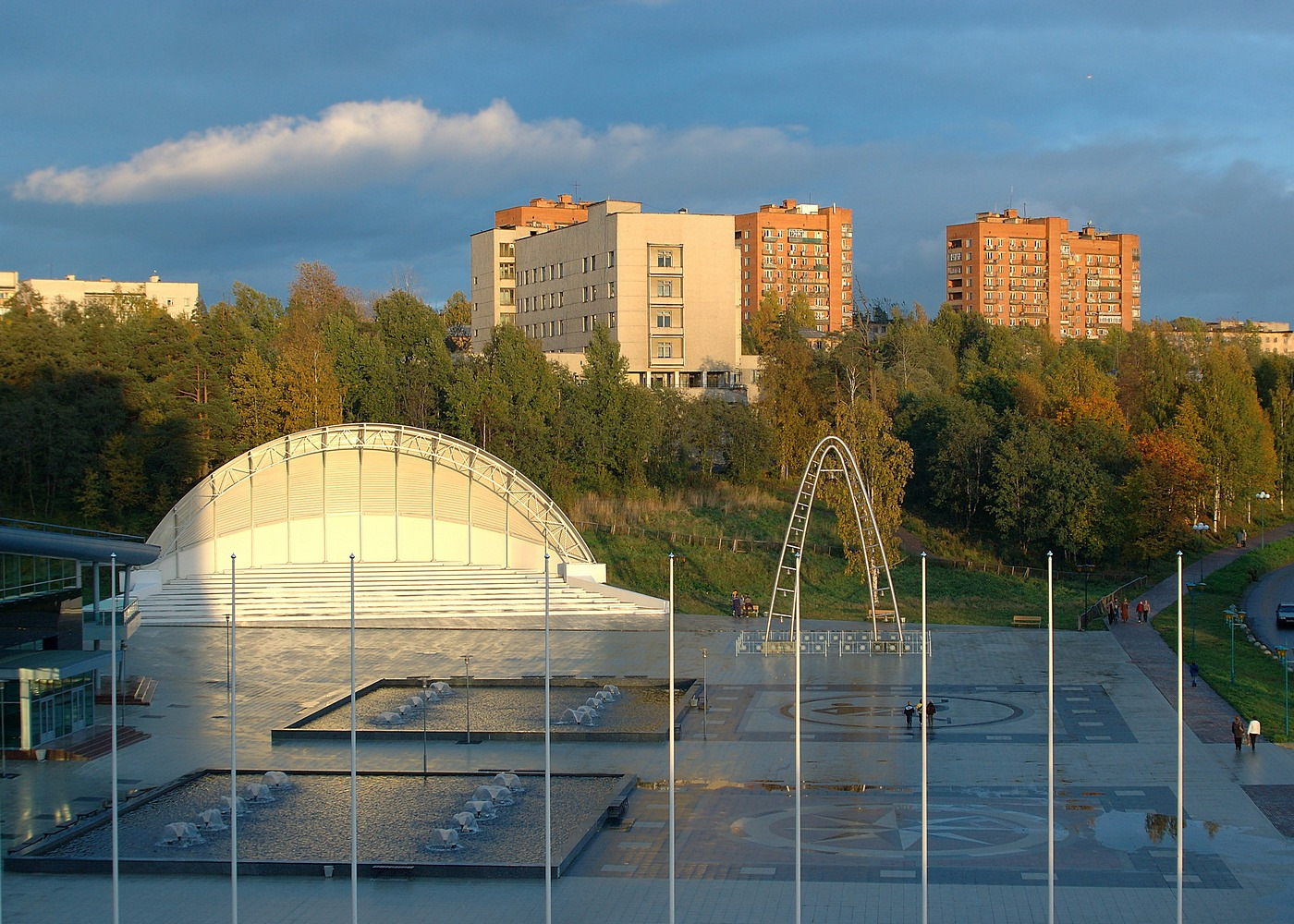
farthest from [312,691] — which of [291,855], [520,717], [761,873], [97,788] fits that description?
[761,873]

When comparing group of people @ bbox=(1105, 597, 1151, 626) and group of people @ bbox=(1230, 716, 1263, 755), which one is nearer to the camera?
group of people @ bbox=(1230, 716, 1263, 755)

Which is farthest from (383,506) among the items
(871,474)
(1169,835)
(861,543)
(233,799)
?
(1169,835)

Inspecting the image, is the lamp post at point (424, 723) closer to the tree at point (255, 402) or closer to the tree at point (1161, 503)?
the tree at point (255, 402)

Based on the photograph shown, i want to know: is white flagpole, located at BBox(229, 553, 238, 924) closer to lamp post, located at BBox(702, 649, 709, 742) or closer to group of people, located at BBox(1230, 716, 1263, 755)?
lamp post, located at BBox(702, 649, 709, 742)

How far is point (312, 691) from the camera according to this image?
35938mm

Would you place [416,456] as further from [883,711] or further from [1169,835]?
[1169,835]

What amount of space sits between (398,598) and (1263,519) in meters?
45.1

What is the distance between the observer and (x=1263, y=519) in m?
67.4

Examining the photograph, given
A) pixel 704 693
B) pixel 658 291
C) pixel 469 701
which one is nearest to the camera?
pixel 469 701

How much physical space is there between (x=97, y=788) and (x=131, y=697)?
27.8ft

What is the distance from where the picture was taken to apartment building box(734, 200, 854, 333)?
126750 mm

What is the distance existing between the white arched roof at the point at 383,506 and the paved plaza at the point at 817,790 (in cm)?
805

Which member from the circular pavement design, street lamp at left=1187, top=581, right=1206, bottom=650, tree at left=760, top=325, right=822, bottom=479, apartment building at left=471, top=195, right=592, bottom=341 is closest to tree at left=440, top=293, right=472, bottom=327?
apartment building at left=471, top=195, right=592, bottom=341

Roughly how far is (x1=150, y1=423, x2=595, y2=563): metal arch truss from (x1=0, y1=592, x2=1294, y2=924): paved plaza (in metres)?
7.49
